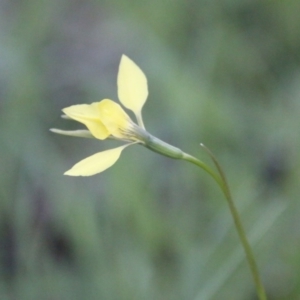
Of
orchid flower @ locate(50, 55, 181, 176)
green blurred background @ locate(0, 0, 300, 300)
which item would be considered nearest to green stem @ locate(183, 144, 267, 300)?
orchid flower @ locate(50, 55, 181, 176)

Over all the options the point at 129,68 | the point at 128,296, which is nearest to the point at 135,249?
the point at 128,296

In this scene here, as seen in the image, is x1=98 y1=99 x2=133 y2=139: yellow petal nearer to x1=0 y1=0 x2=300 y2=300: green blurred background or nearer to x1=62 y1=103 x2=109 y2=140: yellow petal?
x1=62 y1=103 x2=109 y2=140: yellow petal

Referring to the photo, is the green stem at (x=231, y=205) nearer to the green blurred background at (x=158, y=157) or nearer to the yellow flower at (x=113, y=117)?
the yellow flower at (x=113, y=117)

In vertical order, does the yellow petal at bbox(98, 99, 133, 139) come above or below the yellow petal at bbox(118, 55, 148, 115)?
below

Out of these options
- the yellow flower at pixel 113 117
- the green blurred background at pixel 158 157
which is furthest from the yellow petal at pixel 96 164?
the green blurred background at pixel 158 157

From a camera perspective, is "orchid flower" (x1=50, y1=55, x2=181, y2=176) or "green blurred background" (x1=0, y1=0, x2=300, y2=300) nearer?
"orchid flower" (x1=50, y1=55, x2=181, y2=176)
